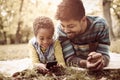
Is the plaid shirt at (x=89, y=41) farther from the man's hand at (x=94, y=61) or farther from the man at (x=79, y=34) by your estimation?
the man's hand at (x=94, y=61)

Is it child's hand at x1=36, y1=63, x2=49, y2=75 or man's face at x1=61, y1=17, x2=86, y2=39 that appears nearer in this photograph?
child's hand at x1=36, y1=63, x2=49, y2=75

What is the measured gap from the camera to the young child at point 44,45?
1675 millimetres

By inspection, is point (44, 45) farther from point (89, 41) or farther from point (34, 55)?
point (89, 41)

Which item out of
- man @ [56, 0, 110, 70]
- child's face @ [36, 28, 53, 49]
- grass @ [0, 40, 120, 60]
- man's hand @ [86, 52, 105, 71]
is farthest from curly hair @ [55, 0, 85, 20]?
grass @ [0, 40, 120, 60]

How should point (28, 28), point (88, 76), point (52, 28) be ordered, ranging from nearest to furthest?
point (88, 76) < point (52, 28) < point (28, 28)

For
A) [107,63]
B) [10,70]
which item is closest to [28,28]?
[10,70]

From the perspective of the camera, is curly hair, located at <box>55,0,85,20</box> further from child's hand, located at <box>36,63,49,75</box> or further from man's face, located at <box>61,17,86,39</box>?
child's hand, located at <box>36,63,49,75</box>

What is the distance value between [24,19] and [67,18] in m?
0.43

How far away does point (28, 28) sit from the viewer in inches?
81.2

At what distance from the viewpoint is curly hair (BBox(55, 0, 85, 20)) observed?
5.73 feet

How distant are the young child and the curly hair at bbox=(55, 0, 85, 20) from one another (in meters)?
0.07

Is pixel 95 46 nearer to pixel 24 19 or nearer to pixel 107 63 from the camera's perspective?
pixel 107 63

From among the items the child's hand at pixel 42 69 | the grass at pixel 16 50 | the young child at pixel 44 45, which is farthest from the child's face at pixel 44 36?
the grass at pixel 16 50

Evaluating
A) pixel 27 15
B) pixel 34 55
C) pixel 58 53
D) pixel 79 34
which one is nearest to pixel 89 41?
pixel 79 34
